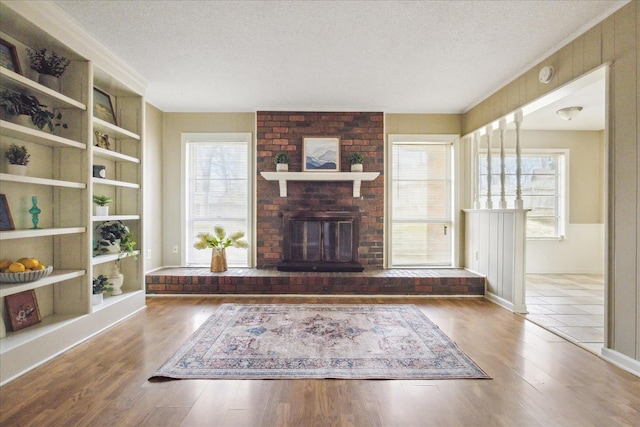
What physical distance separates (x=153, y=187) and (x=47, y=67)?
7.43 ft

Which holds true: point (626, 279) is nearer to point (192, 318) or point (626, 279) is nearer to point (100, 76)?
point (192, 318)

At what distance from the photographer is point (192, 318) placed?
3346 mm

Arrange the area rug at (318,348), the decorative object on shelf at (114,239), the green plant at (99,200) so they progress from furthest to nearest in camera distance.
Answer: the decorative object on shelf at (114,239) < the green plant at (99,200) < the area rug at (318,348)

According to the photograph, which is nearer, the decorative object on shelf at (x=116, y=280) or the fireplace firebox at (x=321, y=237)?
the decorative object on shelf at (x=116, y=280)

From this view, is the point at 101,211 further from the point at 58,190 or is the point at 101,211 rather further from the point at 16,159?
the point at 16,159

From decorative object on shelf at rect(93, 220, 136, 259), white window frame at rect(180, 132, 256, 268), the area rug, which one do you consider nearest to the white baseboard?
the area rug

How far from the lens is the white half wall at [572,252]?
5.80 m

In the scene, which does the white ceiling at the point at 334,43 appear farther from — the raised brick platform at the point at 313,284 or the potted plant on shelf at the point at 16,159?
the raised brick platform at the point at 313,284

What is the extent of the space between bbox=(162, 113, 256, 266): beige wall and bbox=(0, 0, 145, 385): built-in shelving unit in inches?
52.9

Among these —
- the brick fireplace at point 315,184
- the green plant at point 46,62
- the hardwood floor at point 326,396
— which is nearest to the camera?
the hardwood floor at point 326,396

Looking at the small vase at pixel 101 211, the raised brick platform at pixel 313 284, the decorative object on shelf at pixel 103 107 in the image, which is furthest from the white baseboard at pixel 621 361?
the decorative object on shelf at pixel 103 107

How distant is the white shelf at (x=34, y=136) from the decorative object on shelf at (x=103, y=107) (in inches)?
27.4

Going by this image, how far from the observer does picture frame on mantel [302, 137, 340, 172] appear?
4.78m

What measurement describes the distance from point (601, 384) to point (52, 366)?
3561 millimetres
